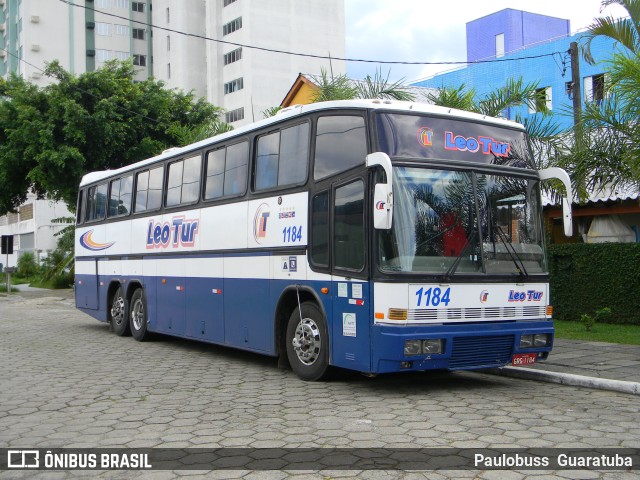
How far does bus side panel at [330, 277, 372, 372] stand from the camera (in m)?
8.55

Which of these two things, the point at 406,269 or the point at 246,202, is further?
the point at 246,202

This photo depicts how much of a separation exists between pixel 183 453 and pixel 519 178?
5491 millimetres

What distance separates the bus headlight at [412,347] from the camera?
8.26 metres

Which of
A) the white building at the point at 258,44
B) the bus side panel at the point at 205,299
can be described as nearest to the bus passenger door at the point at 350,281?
the bus side panel at the point at 205,299

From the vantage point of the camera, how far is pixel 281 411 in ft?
25.5

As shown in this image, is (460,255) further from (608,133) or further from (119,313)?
(119,313)

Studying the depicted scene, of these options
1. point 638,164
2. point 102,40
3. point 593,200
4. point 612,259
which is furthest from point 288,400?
point 102,40

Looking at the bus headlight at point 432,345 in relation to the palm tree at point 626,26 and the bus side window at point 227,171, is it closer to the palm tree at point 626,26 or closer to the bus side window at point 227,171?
the bus side window at point 227,171

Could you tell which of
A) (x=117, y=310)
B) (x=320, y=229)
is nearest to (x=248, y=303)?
(x=320, y=229)

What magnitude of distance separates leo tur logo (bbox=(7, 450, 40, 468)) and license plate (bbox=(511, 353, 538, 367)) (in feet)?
17.9

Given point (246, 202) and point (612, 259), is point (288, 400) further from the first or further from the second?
point (612, 259)

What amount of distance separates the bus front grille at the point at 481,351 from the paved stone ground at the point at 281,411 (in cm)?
37

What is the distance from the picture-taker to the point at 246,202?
36.3 feet

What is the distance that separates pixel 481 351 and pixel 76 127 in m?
20.6
